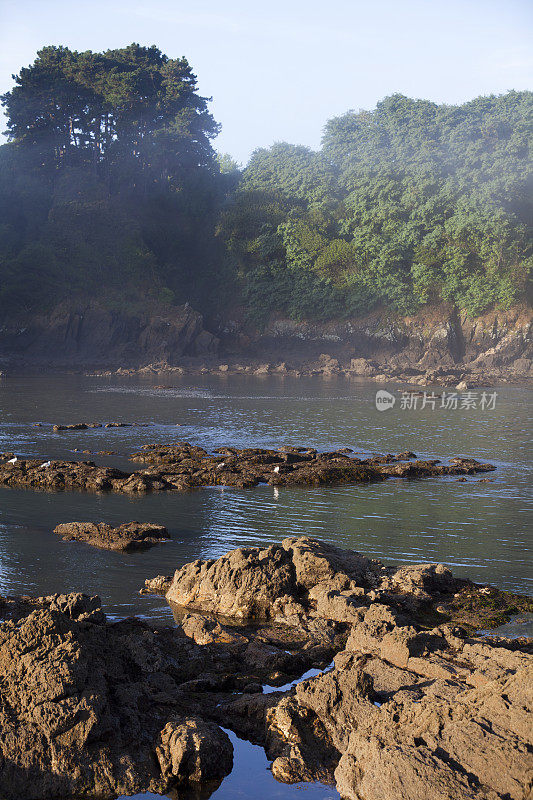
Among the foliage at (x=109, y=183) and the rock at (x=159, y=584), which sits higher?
the foliage at (x=109, y=183)

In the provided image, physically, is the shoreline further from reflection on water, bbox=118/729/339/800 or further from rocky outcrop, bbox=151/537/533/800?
reflection on water, bbox=118/729/339/800

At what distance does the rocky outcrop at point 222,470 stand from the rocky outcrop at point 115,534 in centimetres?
461

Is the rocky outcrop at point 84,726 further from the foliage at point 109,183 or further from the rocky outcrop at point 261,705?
the foliage at point 109,183

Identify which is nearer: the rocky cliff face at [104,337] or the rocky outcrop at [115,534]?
the rocky outcrop at [115,534]

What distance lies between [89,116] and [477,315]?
4702 cm

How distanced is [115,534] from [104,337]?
194ft

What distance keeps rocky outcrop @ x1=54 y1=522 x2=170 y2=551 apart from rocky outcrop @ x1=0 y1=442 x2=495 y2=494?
4.61 metres

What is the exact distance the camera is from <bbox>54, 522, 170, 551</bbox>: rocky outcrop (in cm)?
1473

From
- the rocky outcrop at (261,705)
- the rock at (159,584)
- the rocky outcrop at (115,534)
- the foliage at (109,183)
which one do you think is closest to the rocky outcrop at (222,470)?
the rocky outcrop at (115,534)

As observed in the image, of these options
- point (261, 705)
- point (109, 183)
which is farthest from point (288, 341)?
point (261, 705)

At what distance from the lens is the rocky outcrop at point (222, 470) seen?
68.8 ft

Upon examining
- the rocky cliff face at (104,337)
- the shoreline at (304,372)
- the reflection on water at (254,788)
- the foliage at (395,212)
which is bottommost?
the reflection on water at (254,788)

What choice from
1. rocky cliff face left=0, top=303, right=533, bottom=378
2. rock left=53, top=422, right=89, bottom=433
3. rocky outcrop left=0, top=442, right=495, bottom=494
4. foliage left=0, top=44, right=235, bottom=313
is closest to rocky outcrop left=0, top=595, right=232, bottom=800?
rocky outcrop left=0, top=442, right=495, bottom=494

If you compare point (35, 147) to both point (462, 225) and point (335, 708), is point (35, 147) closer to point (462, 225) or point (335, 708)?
point (462, 225)
